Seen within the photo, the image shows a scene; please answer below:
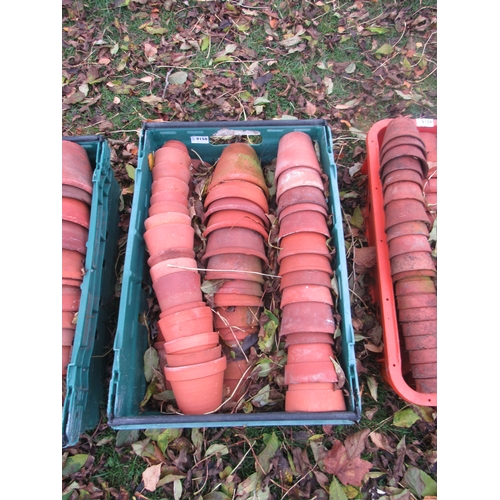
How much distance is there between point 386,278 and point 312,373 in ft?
2.17

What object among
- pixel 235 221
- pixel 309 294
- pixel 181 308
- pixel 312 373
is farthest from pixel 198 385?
pixel 235 221

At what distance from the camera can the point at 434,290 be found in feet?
6.13

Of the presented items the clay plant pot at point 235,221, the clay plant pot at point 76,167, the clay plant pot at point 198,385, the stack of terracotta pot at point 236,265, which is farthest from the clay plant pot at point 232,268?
the clay plant pot at point 76,167

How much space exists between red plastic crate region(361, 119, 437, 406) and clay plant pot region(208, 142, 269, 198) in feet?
2.04

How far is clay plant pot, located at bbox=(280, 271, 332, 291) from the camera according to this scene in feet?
5.74

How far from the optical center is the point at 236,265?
1.80 meters

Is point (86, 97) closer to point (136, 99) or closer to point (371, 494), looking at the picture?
point (136, 99)

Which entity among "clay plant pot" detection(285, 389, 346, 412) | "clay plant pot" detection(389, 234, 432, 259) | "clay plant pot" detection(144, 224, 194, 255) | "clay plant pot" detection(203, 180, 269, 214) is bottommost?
"clay plant pot" detection(285, 389, 346, 412)

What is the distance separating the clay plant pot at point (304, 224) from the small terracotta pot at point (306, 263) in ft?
0.38

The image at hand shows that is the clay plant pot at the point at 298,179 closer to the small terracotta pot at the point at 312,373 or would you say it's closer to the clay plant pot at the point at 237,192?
the clay plant pot at the point at 237,192

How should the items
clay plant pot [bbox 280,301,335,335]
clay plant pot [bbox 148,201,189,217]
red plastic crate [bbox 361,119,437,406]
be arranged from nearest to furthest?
clay plant pot [bbox 280,301,335,335]
red plastic crate [bbox 361,119,437,406]
clay plant pot [bbox 148,201,189,217]

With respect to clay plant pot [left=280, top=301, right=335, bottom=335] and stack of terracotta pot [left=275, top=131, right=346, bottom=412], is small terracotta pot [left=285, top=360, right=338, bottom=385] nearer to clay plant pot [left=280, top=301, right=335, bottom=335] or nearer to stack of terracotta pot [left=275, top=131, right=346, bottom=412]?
stack of terracotta pot [left=275, top=131, right=346, bottom=412]

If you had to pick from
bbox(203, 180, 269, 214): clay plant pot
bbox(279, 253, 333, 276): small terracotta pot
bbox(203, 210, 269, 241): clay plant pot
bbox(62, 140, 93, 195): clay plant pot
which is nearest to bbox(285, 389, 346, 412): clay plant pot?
bbox(279, 253, 333, 276): small terracotta pot
